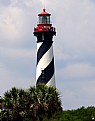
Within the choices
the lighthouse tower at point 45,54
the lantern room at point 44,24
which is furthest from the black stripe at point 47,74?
the lantern room at point 44,24

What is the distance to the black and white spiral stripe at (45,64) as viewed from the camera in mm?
122750

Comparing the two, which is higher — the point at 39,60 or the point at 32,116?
the point at 39,60

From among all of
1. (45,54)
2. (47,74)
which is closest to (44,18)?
(45,54)

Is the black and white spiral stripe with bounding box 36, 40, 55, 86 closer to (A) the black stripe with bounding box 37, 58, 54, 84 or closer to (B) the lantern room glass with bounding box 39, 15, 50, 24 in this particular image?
(A) the black stripe with bounding box 37, 58, 54, 84

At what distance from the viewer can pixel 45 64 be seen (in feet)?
403

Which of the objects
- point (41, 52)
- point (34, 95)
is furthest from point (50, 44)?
point (34, 95)

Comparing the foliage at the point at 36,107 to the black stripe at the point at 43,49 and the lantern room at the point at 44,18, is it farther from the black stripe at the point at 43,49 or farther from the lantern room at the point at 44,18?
the lantern room at the point at 44,18

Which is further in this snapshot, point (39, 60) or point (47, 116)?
point (39, 60)

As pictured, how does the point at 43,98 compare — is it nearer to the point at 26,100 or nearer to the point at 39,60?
the point at 26,100

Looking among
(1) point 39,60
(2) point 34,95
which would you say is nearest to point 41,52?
(1) point 39,60

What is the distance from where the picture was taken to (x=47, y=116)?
108750 mm

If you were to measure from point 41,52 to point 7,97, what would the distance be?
1520 centimetres

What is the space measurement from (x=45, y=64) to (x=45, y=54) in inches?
60.7

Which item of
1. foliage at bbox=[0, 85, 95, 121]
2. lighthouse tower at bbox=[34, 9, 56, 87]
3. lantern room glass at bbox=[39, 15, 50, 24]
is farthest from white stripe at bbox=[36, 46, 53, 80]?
foliage at bbox=[0, 85, 95, 121]
